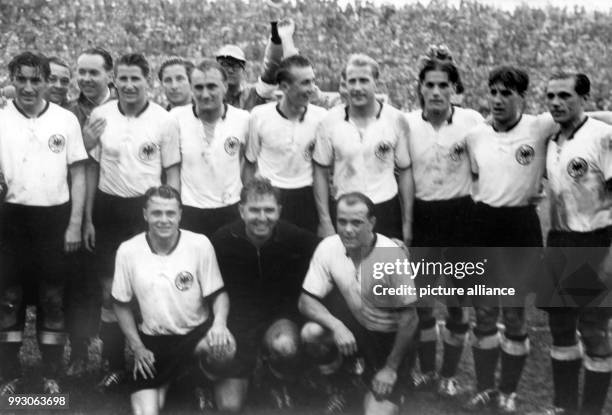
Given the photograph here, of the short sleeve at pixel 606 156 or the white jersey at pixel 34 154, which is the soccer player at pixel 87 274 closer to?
the white jersey at pixel 34 154

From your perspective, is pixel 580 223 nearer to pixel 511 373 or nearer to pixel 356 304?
pixel 511 373

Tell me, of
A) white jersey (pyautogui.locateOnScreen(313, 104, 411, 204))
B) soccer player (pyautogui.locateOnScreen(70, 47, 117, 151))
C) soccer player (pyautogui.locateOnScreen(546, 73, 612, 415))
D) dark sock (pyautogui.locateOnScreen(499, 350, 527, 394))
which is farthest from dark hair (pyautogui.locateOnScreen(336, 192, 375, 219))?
soccer player (pyautogui.locateOnScreen(70, 47, 117, 151))

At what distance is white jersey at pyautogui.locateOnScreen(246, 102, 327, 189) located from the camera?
313 centimetres

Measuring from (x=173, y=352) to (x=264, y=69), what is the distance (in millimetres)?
1406

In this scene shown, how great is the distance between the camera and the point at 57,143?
115 inches

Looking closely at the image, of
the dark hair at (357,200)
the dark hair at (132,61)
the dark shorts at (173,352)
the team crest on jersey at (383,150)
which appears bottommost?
the dark shorts at (173,352)

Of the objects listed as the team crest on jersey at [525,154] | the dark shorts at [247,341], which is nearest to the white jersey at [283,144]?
the dark shorts at [247,341]

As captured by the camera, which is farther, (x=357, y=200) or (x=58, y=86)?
(x=58, y=86)

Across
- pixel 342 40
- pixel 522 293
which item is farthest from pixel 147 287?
pixel 342 40

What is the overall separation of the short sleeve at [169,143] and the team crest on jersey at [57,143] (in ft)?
1.24

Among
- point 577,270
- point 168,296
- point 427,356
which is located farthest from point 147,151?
point 577,270

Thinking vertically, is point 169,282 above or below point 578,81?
below

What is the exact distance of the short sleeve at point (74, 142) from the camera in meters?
2.96

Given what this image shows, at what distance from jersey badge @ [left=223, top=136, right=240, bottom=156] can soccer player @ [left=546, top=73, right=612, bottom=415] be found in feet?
4.00
